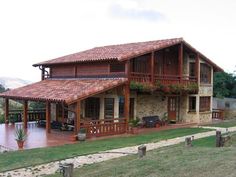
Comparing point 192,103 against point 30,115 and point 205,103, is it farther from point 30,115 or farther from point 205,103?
point 30,115

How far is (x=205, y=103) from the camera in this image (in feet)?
88.1

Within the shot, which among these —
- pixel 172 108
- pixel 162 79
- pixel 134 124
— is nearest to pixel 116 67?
pixel 162 79

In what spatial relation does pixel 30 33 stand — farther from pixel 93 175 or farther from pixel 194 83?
pixel 93 175

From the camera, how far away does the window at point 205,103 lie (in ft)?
86.7

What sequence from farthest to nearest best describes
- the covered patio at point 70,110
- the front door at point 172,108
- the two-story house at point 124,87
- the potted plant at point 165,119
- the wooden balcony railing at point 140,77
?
the front door at point 172,108 → the potted plant at point 165,119 → the wooden balcony railing at point 140,77 → the two-story house at point 124,87 → the covered patio at point 70,110

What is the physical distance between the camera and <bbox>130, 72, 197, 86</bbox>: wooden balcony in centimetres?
2025

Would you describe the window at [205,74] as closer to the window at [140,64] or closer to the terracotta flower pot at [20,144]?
the window at [140,64]

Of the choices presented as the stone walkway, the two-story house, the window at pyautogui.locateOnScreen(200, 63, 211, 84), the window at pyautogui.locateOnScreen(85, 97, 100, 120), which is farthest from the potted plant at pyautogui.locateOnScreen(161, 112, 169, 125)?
the stone walkway

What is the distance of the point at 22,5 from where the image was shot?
2244 centimetres

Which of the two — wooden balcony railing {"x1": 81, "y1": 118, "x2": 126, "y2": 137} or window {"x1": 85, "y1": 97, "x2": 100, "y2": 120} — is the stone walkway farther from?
window {"x1": 85, "y1": 97, "x2": 100, "y2": 120}

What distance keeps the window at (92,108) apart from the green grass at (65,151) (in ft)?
14.0

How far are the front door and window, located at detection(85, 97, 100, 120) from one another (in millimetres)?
6178

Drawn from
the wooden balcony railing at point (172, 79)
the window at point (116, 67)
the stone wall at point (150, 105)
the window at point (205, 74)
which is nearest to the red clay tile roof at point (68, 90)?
the window at point (116, 67)

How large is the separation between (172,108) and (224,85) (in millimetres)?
17480
